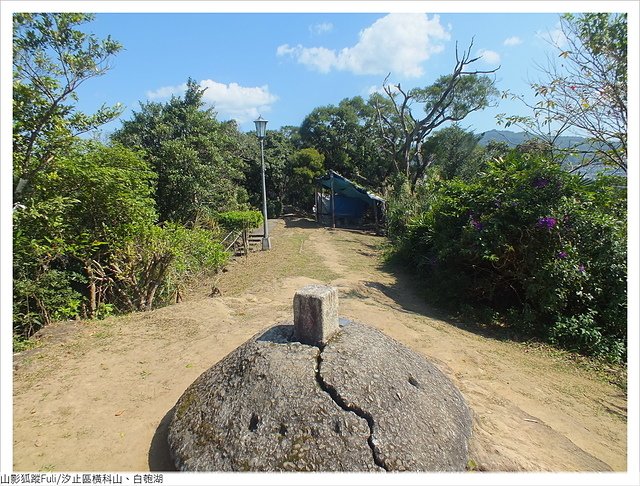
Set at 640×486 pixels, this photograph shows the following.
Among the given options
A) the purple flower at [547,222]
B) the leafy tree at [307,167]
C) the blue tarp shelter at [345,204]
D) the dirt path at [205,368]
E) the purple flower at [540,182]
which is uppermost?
the leafy tree at [307,167]

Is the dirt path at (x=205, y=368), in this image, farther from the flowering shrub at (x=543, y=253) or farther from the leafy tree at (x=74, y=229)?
the flowering shrub at (x=543, y=253)

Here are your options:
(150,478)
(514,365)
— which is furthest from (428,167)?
(150,478)

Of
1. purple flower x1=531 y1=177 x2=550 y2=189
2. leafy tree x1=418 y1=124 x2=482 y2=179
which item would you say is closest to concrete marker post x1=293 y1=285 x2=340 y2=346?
purple flower x1=531 y1=177 x2=550 y2=189

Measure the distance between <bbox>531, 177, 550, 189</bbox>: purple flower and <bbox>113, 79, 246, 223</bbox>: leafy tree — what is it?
11.5 m

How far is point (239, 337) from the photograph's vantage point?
5.21 metres

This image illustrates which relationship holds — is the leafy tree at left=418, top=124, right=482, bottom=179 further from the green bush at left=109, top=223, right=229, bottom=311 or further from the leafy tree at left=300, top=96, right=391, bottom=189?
the green bush at left=109, top=223, right=229, bottom=311

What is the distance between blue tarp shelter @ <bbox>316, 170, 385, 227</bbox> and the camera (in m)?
20.5

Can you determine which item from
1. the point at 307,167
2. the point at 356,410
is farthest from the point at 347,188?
the point at 356,410

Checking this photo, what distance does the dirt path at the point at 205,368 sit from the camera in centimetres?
302

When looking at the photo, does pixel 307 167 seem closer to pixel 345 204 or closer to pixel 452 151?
pixel 345 204

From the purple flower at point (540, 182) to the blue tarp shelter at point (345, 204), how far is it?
13.1 meters

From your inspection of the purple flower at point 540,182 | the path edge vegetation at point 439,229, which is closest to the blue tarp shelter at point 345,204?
the path edge vegetation at point 439,229

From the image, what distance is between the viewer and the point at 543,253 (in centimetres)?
672

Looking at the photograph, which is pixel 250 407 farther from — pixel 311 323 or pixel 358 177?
pixel 358 177
